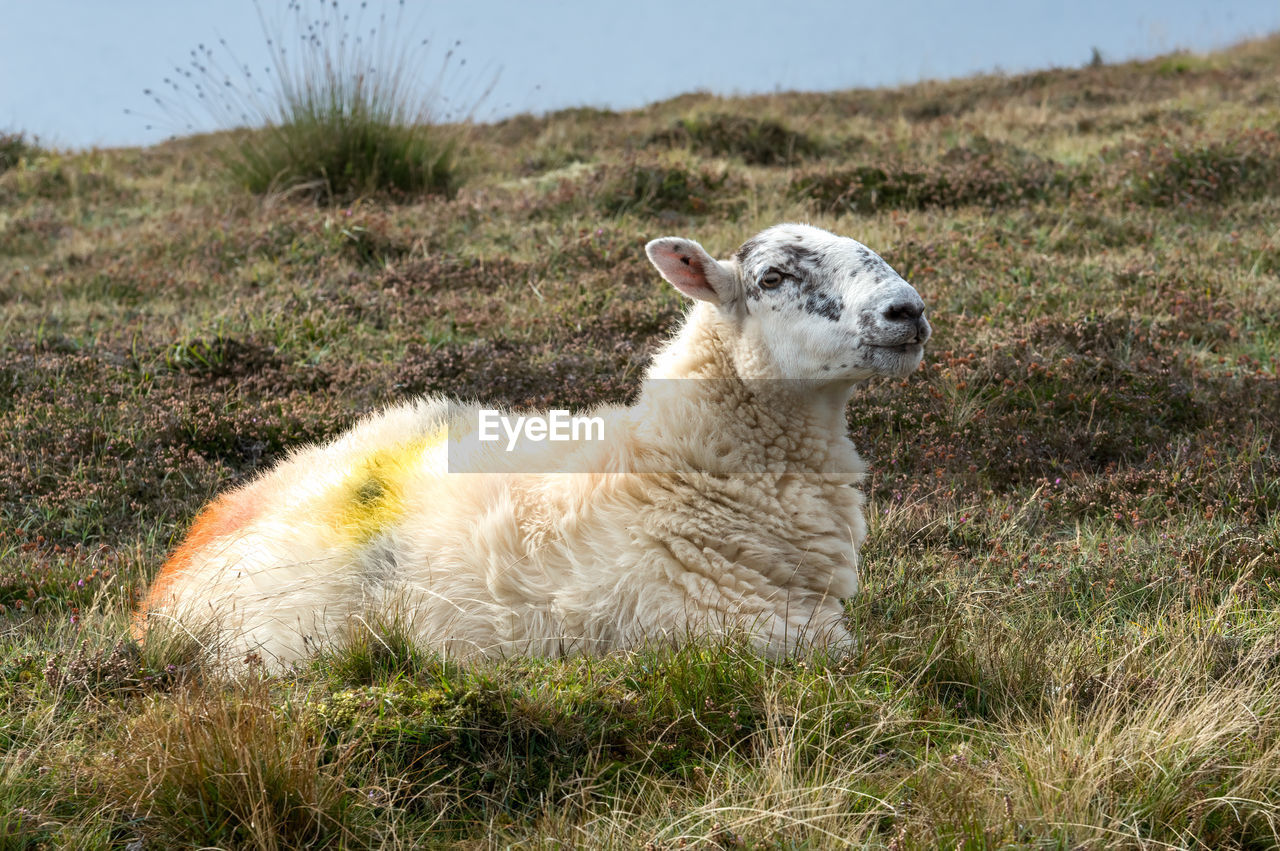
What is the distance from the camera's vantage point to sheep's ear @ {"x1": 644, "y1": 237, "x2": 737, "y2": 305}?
4.27 metres

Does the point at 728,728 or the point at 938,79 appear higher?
the point at 938,79

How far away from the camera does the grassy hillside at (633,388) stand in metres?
3.04

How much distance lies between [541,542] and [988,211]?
26.0 feet

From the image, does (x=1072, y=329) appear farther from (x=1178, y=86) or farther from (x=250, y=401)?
(x=1178, y=86)

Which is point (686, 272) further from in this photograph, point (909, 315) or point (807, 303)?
point (909, 315)

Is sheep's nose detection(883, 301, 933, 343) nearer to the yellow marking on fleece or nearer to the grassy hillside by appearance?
the grassy hillside

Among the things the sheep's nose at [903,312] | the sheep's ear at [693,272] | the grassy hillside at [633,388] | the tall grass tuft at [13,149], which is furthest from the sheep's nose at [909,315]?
the tall grass tuft at [13,149]

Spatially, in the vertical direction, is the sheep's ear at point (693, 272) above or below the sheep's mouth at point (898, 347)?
above

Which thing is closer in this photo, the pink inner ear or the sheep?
the sheep

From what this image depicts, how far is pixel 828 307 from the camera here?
164 inches

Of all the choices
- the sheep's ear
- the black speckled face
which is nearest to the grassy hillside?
the black speckled face

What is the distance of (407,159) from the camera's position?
39.3 ft

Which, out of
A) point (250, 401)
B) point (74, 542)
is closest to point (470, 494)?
point (74, 542)

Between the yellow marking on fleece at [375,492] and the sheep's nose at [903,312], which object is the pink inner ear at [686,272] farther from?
the yellow marking on fleece at [375,492]
